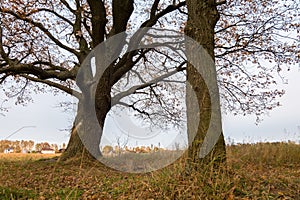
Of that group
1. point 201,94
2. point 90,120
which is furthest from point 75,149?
point 201,94

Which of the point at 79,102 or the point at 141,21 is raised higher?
the point at 141,21

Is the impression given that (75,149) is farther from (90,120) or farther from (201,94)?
(201,94)

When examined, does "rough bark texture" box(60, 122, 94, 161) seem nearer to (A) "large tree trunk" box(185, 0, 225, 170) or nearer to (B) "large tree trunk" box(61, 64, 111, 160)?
(B) "large tree trunk" box(61, 64, 111, 160)

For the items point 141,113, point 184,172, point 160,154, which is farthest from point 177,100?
point 184,172

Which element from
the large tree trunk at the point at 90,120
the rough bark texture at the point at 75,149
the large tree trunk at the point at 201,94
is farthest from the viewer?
the large tree trunk at the point at 90,120

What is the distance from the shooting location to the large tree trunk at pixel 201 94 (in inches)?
173

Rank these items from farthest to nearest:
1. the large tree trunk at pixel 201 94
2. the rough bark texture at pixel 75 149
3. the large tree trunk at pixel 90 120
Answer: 1. the large tree trunk at pixel 90 120
2. the rough bark texture at pixel 75 149
3. the large tree trunk at pixel 201 94

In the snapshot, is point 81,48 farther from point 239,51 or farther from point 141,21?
point 239,51

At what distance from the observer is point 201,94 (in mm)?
4695

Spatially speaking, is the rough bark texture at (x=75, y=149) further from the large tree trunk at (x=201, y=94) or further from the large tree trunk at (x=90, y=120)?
the large tree trunk at (x=201, y=94)

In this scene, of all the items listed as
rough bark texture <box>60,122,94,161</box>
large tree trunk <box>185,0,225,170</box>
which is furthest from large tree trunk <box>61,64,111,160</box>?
large tree trunk <box>185,0,225,170</box>

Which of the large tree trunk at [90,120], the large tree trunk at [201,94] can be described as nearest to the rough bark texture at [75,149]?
the large tree trunk at [90,120]

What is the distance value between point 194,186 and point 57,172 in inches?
178

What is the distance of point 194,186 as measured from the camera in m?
3.53
